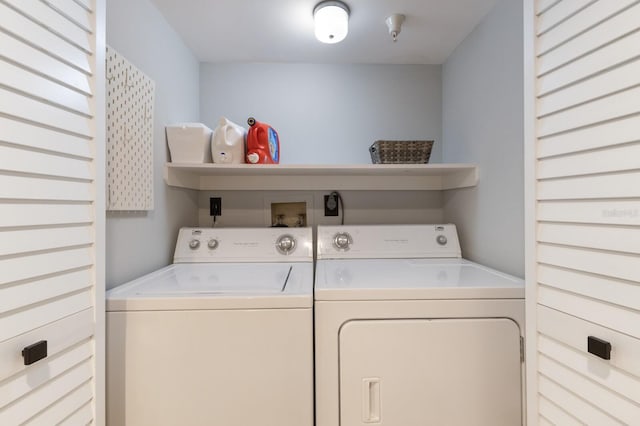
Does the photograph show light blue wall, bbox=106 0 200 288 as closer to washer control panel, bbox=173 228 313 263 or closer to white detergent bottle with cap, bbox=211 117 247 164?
washer control panel, bbox=173 228 313 263

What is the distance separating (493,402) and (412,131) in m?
1.65

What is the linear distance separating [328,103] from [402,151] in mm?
681

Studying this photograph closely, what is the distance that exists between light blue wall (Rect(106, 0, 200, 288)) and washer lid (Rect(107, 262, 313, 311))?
122mm

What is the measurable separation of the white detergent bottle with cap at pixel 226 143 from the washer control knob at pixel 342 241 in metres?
0.72

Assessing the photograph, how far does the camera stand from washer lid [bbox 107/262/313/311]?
3.52 feet

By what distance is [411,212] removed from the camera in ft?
7.30

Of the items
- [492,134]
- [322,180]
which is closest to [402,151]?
[492,134]

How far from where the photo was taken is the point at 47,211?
745mm

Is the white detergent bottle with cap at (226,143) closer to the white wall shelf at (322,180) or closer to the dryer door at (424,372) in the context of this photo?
the white wall shelf at (322,180)

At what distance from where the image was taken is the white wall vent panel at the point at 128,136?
1233 millimetres

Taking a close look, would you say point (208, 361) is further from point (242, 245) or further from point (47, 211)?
point (242, 245)

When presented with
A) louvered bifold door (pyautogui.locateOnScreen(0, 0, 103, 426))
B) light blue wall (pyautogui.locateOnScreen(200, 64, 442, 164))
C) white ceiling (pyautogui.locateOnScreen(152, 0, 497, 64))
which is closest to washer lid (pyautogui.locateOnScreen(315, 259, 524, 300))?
louvered bifold door (pyautogui.locateOnScreen(0, 0, 103, 426))

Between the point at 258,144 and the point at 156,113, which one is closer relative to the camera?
the point at 156,113

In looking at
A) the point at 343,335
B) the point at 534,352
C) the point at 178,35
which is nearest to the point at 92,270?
the point at 343,335
